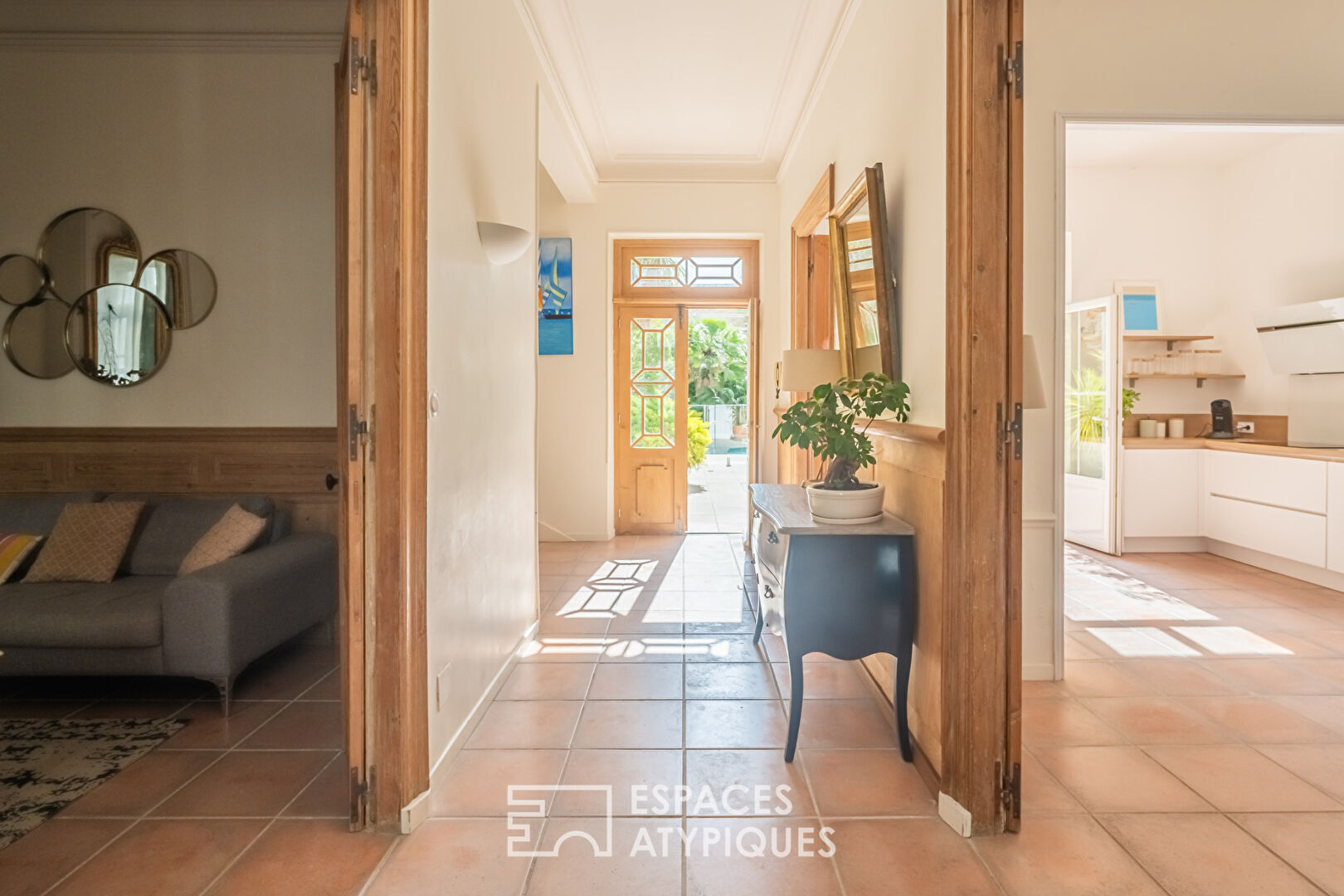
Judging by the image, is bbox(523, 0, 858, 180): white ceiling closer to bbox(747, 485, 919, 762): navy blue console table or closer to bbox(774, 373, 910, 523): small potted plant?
bbox(774, 373, 910, 523): small potted plant

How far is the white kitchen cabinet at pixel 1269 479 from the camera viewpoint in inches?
193

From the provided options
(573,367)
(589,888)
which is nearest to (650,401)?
(573,367)

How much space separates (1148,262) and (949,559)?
5.59 m

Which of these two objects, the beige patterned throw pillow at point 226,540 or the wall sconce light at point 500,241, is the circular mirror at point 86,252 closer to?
the beige patterned throw pillow at point 226,540

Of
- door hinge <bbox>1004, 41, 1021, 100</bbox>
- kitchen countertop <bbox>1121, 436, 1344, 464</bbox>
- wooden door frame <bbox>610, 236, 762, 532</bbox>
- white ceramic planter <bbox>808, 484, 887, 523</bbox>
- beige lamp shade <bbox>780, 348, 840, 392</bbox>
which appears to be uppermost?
wooden door frame <bbox>610, 236, 762, 532</bbox>

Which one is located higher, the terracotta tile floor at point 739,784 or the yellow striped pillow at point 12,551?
the yellow striped pillow at point 12,551

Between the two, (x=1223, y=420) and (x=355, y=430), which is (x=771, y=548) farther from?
(x=1223, y=420)

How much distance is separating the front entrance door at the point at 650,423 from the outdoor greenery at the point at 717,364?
7636mm

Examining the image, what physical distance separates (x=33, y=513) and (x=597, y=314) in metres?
4.18

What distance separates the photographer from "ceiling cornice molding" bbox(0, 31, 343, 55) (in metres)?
3.81

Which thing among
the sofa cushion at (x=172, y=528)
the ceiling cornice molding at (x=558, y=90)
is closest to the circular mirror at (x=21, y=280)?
the sofa cushion at (x=172, y=528)

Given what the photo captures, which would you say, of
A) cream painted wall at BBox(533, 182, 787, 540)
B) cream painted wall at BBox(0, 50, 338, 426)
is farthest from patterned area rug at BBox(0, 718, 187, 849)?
cream painted wall at BBox(533, 182, 787, 540)

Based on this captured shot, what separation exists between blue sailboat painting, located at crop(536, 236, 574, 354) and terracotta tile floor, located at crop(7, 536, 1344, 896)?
134 inches

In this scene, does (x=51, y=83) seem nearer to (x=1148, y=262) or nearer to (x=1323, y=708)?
(x=1323, y=708)
